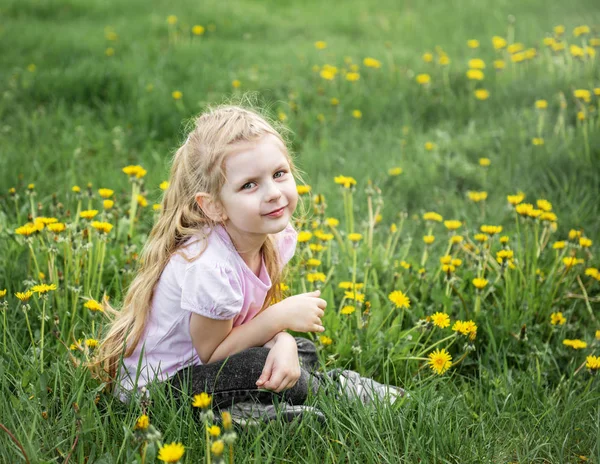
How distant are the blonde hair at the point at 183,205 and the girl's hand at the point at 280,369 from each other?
398 mm

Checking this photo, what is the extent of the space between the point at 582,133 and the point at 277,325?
265 cm

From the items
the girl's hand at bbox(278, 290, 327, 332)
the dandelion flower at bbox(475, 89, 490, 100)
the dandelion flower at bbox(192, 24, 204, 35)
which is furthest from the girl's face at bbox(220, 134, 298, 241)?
the dandelion flower at bbox(192, 24, 204, 35)

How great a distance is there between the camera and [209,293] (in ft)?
6.22

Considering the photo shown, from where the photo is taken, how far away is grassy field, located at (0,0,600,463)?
196 cm

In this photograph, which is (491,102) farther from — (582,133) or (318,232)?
(318,232)

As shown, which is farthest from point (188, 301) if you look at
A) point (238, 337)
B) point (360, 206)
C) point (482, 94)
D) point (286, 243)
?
point (482, 94)

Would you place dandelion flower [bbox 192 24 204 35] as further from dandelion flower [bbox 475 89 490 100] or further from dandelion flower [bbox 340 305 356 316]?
dandelion flower [bbox 340 305 356 316]

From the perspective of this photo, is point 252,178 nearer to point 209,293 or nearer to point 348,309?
point 209,293

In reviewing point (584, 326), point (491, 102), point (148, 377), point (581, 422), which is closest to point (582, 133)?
point (491, 102)

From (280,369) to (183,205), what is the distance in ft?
1.81

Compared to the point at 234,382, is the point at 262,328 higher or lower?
higher

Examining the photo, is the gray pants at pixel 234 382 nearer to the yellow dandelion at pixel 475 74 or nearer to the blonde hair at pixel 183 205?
the blonde hair at pixel 183 205

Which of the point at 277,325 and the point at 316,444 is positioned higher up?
the point at 277,325

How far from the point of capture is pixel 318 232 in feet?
9.05
